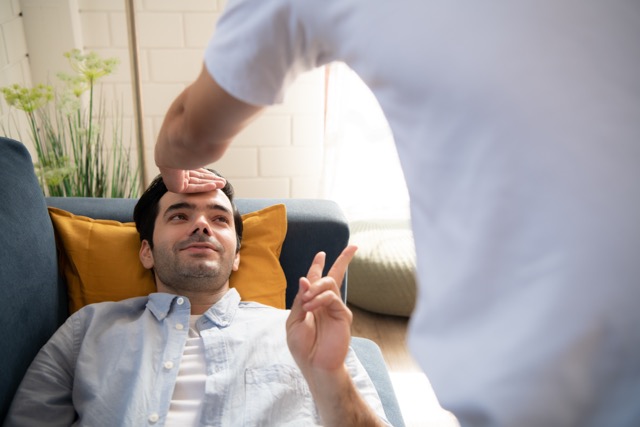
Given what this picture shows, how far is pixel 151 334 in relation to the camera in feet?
5.08

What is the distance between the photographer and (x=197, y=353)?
155cm

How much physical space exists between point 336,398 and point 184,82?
6.80ft

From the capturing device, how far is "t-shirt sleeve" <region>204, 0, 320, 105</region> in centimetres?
64

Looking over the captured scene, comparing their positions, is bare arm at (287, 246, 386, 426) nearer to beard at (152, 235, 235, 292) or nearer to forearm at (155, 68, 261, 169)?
forearm at (155, 68, 261, 169)

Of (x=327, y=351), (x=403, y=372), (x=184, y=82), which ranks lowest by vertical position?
(x=403, y=372)

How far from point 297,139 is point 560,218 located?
2.59 metres

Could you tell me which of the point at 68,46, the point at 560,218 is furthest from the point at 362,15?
the point at 68,46

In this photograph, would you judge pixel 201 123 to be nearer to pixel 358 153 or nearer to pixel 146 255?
pixel 146 255

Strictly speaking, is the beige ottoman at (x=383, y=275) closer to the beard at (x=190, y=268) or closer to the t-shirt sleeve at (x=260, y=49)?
the beard at (x=190, y=268)

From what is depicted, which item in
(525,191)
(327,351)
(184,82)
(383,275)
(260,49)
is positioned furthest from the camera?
(184,82)

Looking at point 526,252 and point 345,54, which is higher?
point 345,54

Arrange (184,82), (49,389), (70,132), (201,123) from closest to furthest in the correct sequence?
(201,123)
(49,389)
(70,132)
(184,82)

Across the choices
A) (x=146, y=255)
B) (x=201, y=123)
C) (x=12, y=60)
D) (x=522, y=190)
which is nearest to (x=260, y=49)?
(x=201, y=123)

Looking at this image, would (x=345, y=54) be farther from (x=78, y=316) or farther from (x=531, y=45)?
(x=78, y=316)
